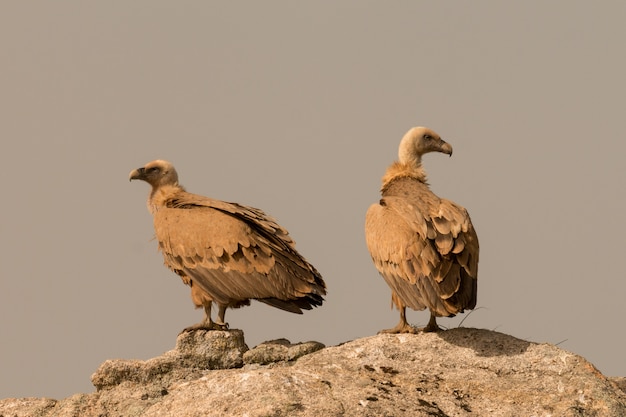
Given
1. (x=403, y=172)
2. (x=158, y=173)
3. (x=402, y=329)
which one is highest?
(x=158, y=173)

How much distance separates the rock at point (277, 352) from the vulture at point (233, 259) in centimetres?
139

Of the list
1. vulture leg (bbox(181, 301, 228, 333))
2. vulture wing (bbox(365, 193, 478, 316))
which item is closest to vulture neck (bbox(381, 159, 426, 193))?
vulture wing (bbox(365, 193, 478, 316))

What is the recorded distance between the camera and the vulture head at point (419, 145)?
18.4 metres

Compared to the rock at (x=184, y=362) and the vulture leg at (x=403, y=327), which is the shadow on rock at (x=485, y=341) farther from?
the rock at (x=184, y=362)

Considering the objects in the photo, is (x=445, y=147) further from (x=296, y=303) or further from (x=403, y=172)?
(x=296, y=303)

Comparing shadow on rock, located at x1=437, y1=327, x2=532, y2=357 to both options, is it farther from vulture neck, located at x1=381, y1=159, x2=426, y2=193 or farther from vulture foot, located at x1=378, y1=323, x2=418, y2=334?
vulture neck, located at x1=381, y1=159, x2=426, y2=193

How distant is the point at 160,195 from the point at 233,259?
8.38ft

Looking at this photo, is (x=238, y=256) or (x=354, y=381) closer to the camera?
(x=354, y=381)

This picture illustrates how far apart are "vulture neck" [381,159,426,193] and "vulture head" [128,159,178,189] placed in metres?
3.81

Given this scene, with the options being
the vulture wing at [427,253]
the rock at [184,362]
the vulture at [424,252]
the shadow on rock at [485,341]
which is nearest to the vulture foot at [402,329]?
the vulture at [424,252]

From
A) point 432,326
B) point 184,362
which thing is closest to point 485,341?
point 432,326

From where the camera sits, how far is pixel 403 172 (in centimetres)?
1809

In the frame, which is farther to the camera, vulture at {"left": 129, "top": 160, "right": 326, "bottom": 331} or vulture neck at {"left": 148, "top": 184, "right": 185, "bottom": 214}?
vulture neck at {"left": 148, "top": 184, "right": 185, "bottom": 214}

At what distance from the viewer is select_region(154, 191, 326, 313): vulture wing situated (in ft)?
56.0
